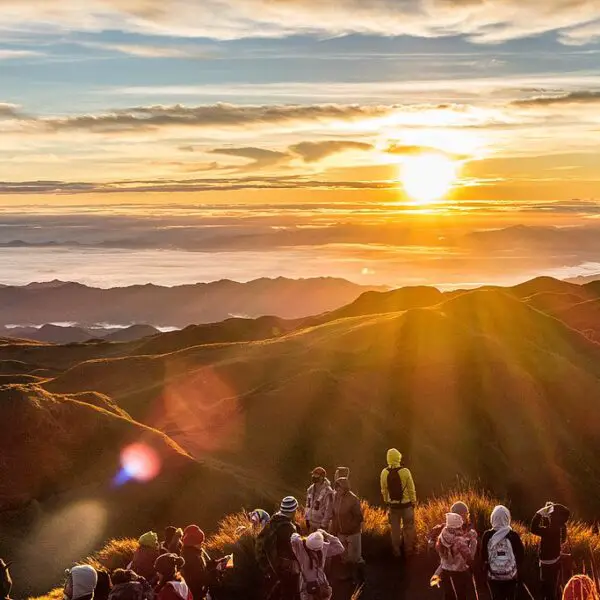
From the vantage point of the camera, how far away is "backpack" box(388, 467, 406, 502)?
1175cm

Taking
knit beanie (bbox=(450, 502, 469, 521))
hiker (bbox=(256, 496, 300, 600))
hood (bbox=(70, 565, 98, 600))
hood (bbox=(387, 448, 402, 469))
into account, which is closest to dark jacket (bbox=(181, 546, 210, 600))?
hiker (bbox=(256, 496, 300, 600))

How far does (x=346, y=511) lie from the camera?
36.7 feet

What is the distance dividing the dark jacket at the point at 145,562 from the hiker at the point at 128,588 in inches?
39.5

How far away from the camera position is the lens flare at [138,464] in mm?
23734

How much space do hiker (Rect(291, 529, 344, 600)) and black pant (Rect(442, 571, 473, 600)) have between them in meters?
1.74

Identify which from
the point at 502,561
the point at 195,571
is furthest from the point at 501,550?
the point at 195,571

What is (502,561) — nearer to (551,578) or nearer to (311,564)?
(551,578)

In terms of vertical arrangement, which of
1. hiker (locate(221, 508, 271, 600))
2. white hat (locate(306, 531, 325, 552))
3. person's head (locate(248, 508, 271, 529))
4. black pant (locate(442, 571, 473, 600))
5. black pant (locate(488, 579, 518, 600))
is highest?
white hat (locate(306, 531, 325, 552))

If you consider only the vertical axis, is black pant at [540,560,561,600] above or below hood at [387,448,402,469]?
below

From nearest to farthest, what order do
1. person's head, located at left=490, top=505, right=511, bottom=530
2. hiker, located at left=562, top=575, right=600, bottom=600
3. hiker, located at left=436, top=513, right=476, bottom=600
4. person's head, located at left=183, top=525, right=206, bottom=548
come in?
hiker, located at left=562, top=575, right=600, bottom=600, person's head, located at left=490, top=505, right=511, bottom=530, person's head, located at left=183, top=525, right=206, bottom=548, hiker, located at left=436, top=513, right=476, bottom=600

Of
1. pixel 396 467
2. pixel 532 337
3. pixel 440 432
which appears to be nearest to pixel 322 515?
pixel 396 467

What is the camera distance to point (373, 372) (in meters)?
41.0

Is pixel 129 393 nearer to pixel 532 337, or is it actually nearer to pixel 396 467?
pixel 532 337

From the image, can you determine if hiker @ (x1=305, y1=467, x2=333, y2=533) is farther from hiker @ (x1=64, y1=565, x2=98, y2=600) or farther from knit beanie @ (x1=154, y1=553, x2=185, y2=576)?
hiker @ (x1=64, y1=565, x2=98, y2=600)
